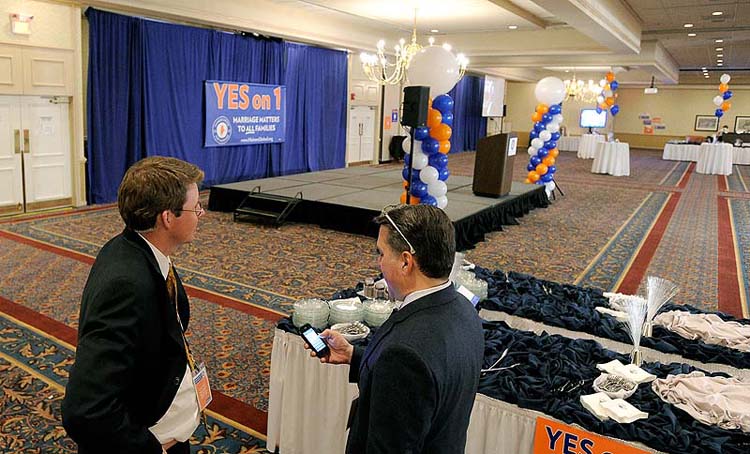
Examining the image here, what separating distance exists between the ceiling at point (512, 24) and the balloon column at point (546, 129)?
1.04 m

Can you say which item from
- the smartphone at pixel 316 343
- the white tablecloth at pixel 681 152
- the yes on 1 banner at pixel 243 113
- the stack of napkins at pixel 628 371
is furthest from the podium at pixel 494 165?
the white tablecloth at pixel 681 152

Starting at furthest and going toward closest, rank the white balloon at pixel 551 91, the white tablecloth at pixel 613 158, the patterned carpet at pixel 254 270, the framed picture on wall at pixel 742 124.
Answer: the framed picture on wall at pixel 742 124, the white tablecloth at pixel 613 158, the white balloon at pixel 551 91, the patterned carpet at pixel 254 270

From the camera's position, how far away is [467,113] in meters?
20.8

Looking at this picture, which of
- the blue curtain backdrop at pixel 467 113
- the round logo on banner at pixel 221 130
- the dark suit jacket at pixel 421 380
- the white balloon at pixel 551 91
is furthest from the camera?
the blue curtain backdrop at pixel 467 113

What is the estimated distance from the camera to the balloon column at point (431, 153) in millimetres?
6793

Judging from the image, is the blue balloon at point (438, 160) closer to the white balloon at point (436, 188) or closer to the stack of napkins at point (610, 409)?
the white balloon at point (436, 188)

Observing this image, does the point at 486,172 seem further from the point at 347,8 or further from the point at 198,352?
the point at 198,352

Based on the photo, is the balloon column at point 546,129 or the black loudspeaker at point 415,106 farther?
the balloon column at point 546,129

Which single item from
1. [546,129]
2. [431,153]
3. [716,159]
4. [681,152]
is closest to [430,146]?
[431,153]

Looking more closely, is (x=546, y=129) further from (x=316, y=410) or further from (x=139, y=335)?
(x=139, y=335)

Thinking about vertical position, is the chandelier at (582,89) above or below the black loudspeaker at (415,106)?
above

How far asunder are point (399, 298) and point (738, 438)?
1429 mm

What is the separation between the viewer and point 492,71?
Answer: 1942 cm

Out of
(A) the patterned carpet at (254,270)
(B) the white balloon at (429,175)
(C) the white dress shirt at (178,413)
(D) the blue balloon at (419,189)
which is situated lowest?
(A) the patterned carpet at (254,270)
